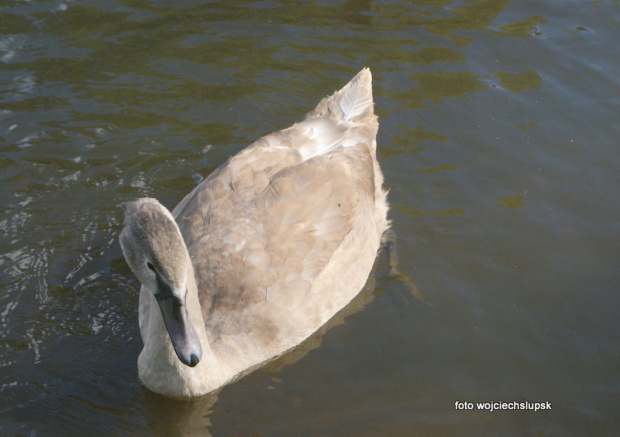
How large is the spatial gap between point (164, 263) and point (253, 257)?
1.39 m

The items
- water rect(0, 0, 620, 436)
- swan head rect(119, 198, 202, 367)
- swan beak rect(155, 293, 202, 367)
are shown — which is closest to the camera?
swan head rect(119, 198, 202, 367)

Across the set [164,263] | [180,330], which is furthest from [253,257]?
[164,263]

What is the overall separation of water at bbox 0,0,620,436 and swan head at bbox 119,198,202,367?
33.8 inches

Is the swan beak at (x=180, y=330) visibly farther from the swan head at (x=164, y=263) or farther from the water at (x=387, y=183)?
the water at (x=387, y=183)

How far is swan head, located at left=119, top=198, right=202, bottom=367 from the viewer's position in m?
5.16

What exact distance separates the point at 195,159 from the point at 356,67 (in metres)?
2.68

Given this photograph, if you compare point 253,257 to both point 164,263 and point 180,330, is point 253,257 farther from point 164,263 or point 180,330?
point 164,263

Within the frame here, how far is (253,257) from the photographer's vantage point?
6.45 metres

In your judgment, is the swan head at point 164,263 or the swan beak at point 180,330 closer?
the swan head at point 164,263

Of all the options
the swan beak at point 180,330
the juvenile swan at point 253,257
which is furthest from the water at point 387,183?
the swan beak at point 180,330

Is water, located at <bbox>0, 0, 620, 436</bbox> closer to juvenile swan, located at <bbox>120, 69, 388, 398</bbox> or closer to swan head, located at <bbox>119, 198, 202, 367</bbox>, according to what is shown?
juvenile swan, located at <bbox>120, 69, 388, 398</bbox>

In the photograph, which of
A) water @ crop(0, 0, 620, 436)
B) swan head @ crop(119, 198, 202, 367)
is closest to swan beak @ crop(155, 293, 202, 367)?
swan head @ crop(119, 198, 202, 367)

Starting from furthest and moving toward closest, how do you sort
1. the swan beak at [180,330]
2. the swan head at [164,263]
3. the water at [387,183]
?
the water at [387,183], the swan beak at [180,330], the swan head at [164,263]

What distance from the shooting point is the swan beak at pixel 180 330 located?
5.34 m
